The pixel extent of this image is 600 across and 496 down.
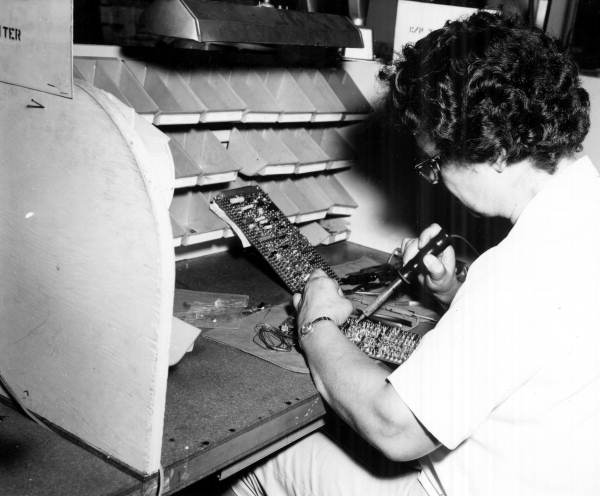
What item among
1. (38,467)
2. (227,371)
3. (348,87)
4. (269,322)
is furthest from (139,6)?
(38,467)

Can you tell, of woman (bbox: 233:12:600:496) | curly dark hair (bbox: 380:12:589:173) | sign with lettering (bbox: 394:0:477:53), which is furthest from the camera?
sign with lettering (bbox: 394:0:477:53)

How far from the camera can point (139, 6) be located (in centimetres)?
375

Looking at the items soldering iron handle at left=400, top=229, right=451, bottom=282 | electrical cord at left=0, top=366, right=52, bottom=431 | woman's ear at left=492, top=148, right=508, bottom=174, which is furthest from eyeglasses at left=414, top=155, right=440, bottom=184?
electrical cord at left=0, top=366, right=52, bottom=431

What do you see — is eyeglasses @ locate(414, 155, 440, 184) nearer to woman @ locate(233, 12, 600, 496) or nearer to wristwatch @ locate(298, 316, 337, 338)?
woman @ locate(233, 12, 600, 496)

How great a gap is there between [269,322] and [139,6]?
A: 283cm

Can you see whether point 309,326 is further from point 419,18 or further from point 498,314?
point 419,18

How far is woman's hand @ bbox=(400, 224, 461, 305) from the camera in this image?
5.43ft

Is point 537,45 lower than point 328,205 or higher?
higher

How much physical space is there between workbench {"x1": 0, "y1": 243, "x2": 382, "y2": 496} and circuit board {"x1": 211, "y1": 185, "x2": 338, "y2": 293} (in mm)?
371

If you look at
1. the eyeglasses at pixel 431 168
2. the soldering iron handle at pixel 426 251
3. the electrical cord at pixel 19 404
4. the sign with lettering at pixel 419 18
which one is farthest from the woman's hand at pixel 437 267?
the electrical cord at pixel 19 404

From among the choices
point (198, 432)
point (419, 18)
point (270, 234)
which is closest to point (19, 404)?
point (198, 432)

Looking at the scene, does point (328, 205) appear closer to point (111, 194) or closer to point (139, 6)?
point (111, 194)

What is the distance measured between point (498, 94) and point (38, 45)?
2.62ft

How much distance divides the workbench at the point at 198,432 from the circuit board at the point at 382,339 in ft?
0.62
